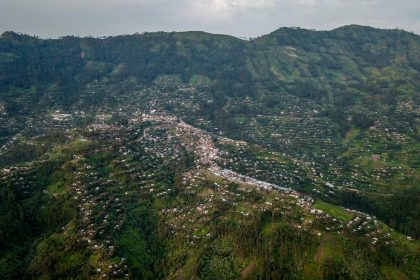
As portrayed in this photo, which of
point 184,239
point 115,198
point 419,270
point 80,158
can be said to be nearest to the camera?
point 419,270

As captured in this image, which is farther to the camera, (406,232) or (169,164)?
(169,164)

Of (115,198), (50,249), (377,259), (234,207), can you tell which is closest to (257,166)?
(234,207)

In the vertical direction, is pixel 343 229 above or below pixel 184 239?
above

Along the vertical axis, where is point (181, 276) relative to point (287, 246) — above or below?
below

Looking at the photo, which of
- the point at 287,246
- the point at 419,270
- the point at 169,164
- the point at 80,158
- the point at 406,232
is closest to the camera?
the point at 419,270

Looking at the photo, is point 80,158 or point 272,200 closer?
point 272,200

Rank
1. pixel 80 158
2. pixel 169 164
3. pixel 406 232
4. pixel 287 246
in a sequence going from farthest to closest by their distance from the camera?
pixel 169 164, pixel 80 158, pixel 406 232, pixel 287 246

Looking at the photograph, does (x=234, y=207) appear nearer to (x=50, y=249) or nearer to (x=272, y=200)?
A: (x=272, y=200)

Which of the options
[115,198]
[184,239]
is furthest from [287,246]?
[115,198]

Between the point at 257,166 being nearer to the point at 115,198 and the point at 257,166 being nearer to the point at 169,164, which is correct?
the point at 169,164
